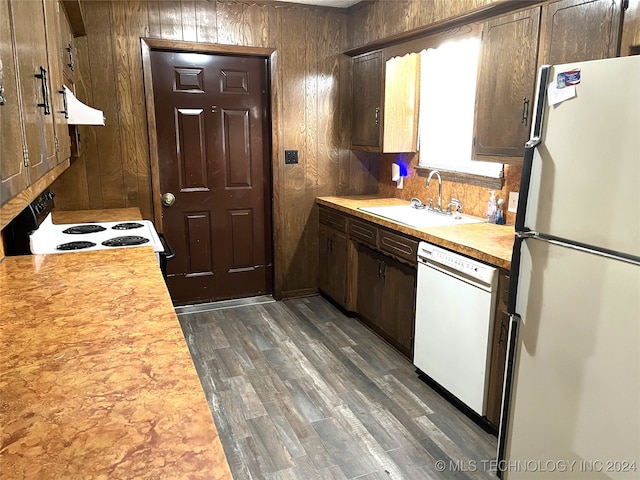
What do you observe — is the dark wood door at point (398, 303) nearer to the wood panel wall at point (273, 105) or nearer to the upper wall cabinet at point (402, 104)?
the upper wall cabinet at point (402, 104)

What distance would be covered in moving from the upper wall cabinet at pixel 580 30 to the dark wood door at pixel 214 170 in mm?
2413

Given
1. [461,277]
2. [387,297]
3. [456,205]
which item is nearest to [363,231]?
[387,297]

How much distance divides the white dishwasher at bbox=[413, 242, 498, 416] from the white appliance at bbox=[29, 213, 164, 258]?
1486 mm

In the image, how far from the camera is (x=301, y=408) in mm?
2646

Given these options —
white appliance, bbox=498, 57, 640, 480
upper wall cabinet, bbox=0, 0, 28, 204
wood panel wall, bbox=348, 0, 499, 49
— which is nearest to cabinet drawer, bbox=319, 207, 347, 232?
wood panel wall, bbox=348, 0, 499, 49

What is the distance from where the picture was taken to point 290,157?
4.18 meters

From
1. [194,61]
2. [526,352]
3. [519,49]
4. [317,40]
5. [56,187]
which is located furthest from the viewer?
[317,40]

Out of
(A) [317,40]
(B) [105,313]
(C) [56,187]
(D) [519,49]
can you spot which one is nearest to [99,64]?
(C) [56,187]

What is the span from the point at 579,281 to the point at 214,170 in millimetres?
3061

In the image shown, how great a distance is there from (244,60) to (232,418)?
2.81 meters

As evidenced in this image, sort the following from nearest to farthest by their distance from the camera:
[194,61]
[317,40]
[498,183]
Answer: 1. [498,183]
2. [194,61]
3. [317,40]

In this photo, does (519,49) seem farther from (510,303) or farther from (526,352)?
(526,352)

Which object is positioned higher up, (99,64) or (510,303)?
(99,64)

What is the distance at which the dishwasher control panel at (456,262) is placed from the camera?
228 cm
